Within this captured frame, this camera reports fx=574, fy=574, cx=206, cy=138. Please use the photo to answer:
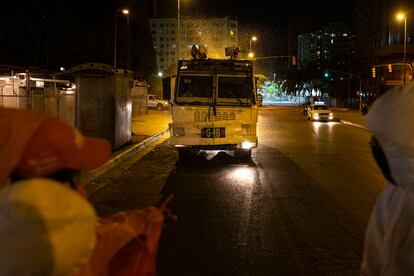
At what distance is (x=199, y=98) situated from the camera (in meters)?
15.5

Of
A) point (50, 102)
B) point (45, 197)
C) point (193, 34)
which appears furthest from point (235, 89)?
point (193, 34)

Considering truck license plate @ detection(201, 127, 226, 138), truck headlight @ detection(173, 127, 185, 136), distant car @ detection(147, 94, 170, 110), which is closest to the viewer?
truck license plate @ detection(201, 127, 226, 138)

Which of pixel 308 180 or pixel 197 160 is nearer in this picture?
pixel 308 180

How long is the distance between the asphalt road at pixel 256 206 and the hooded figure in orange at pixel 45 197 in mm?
3950

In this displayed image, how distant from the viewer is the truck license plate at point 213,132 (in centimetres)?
1509

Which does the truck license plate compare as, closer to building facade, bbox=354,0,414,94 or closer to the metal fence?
the metal fence

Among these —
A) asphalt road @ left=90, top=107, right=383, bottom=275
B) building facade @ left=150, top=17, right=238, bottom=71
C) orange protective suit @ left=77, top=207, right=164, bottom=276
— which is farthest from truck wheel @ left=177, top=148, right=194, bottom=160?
building facade @ left=150, top=17, right=238, bottom=71

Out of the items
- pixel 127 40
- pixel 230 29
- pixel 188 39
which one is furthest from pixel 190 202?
pixel 230 29

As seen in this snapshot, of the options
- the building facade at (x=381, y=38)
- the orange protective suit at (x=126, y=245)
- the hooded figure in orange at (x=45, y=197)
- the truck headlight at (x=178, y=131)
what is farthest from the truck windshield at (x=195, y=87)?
the building facade at (x=381, y=38)

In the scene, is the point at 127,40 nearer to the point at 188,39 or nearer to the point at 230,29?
the point at 188,39

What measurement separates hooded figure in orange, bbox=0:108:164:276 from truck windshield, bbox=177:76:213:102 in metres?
13.3

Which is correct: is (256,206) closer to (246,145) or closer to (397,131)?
(246,145)

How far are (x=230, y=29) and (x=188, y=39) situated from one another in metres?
18.4

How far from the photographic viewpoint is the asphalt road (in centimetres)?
632
